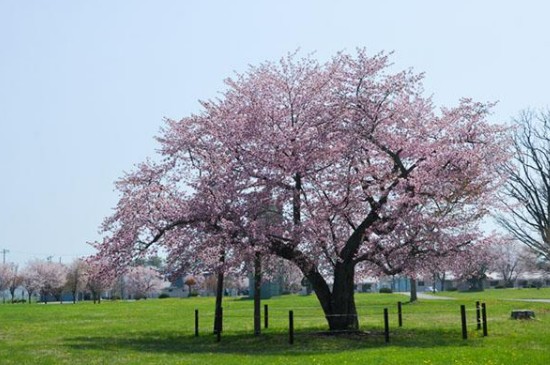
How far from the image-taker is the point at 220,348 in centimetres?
2245

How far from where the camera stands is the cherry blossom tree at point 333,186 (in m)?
25.6

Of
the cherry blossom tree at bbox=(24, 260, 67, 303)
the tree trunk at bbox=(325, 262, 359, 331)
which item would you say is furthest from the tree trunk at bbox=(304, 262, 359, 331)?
the cherry blossom tree at bbox=(24, 260, 67, 303)

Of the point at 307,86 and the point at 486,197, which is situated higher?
the point at 307,86

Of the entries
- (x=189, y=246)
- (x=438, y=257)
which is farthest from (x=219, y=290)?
(x=438, y=257)

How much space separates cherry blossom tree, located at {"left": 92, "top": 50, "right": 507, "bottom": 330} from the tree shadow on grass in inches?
72.6

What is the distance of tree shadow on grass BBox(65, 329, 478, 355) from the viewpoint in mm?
21578

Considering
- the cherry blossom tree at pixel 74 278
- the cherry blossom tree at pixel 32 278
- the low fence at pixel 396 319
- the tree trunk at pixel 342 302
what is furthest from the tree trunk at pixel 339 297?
the cherry blossom tree at pixel 32 278

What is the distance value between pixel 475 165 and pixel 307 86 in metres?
7.02

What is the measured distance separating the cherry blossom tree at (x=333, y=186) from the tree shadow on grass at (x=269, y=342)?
184 cm

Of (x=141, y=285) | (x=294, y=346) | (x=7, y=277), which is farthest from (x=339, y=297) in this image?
(x=141, y=285)

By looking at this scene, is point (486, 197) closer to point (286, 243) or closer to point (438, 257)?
point (438, 257)

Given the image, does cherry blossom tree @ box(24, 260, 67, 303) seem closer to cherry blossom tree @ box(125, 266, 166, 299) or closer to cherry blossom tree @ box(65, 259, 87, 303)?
cherry blossom tree @ box(65, 259, 87, 303)

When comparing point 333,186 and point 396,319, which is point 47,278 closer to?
point 396,319

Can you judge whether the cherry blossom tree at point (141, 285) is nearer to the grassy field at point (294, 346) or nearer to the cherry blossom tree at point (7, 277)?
the cherry blossom tree at point (7, 277)
